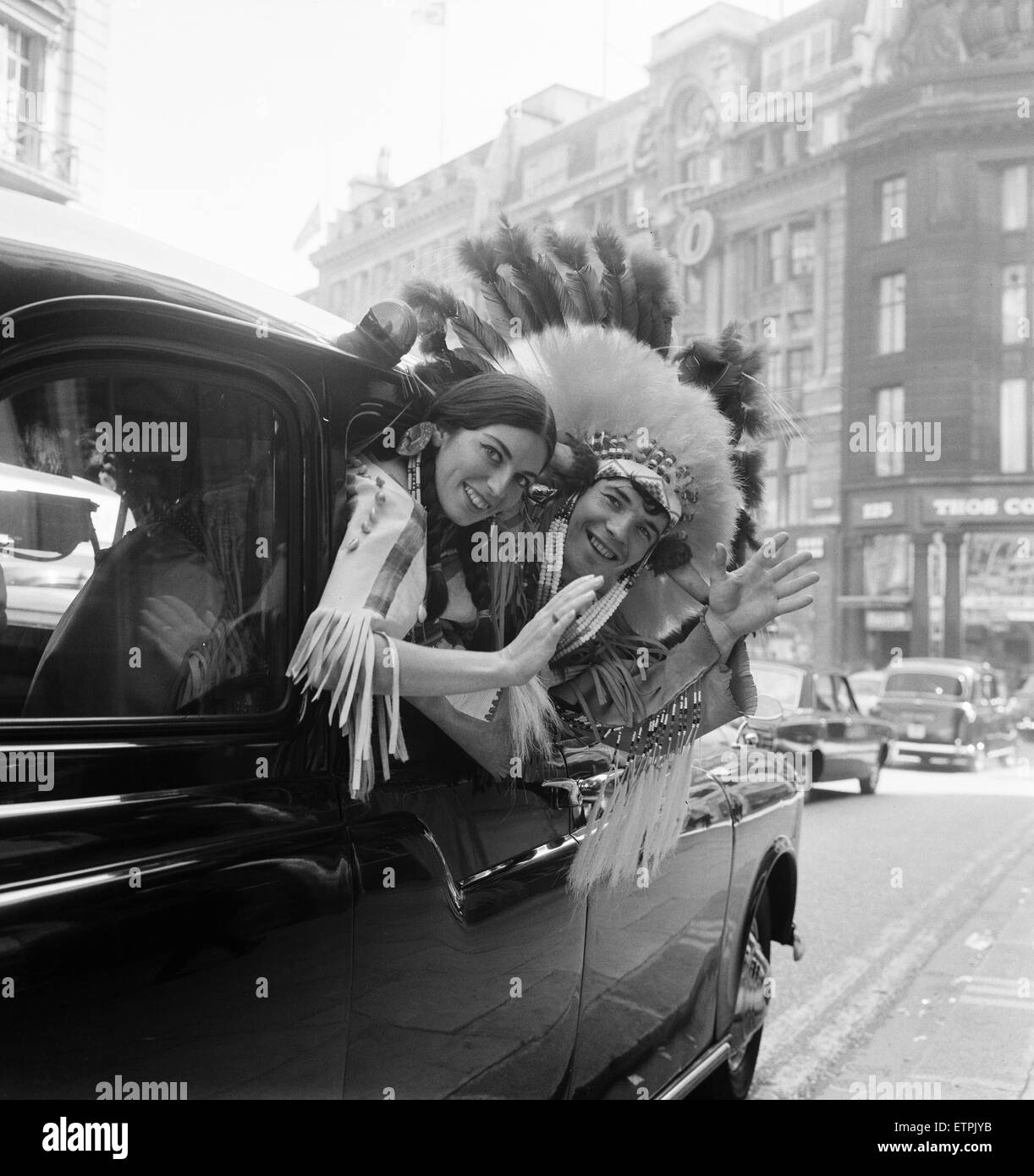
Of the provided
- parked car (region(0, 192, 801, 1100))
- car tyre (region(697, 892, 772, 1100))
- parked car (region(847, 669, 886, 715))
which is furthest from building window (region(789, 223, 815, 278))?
parked car (region(0, 192, 801, 1100))

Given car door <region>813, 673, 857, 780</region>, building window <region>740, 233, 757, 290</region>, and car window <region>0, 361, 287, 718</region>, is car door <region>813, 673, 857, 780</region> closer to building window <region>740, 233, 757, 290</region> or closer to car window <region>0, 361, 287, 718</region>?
car window <region>0, 361, 287, 718</region>

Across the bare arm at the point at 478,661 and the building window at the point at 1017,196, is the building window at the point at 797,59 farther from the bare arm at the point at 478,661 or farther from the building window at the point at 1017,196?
the bare arm at the point at 478,661

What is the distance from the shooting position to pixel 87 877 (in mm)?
1461

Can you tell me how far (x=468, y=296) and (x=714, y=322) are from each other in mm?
35466

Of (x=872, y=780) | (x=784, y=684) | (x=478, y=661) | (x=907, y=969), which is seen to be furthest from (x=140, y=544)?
(x=872, y=780)

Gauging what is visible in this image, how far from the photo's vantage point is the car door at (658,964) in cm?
253

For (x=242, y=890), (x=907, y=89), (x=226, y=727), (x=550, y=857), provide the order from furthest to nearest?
(x=907, y=89) → (x=550, y=857) → (x=226, y=727) → (x=242, y=890)

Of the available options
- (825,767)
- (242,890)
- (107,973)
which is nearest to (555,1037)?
(242,890)

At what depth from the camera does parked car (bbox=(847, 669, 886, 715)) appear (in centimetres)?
1978

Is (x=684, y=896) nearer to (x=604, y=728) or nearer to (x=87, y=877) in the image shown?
(x=604, y=728)

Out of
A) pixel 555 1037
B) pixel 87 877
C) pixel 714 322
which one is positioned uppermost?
pixel 714 322

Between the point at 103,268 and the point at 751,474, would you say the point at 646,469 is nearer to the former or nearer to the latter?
the point at 751,474

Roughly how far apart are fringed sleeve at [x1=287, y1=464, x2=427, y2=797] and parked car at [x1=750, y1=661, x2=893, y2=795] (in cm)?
941

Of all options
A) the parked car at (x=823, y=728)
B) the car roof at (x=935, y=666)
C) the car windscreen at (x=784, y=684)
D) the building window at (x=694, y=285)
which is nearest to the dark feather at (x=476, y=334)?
the parked car at (x=823, y=728)
